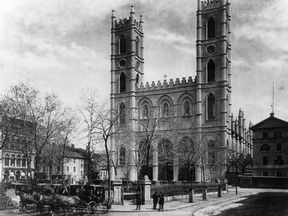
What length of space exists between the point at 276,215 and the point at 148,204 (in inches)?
384

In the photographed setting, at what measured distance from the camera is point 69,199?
1944 cm

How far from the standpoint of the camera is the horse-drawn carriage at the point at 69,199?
62.6ft

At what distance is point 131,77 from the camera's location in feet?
230

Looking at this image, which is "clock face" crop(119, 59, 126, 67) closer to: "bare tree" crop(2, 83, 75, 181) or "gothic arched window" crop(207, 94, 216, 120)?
"gothic arched window" crop(207, 94, 216, 120)

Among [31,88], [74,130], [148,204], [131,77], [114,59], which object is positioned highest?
[114,59]

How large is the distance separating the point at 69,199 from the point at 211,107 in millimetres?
46489

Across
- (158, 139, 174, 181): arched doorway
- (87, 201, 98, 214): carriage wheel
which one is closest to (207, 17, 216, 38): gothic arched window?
(158, 139, 174, 181): arched doorway

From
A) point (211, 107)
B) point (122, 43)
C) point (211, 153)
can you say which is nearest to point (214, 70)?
point (211, 107)

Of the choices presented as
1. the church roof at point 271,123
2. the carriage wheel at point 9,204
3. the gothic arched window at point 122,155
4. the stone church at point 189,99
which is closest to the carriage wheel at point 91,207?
the carriage wheel at point 9,204

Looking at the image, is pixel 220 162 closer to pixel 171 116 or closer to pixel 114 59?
pixel 171 116

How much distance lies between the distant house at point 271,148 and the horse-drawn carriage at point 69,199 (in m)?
46.5

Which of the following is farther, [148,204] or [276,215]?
[148,204]

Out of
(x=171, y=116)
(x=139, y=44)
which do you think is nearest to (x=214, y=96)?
(x=171, y=116)

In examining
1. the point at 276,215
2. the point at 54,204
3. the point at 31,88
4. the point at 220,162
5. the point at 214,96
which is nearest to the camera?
the point at 54,204
